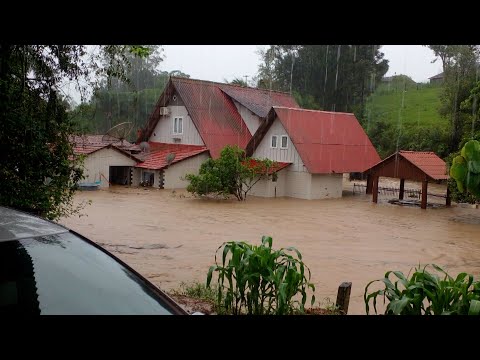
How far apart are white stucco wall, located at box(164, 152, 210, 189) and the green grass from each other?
65.6 ft

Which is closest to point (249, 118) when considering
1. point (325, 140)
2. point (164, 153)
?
point (325, 140)

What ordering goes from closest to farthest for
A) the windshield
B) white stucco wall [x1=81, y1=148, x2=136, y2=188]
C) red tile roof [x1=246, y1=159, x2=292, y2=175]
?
the windshield → red tile roof [x1=246, y1=159, x2=292, y2=175] → white stucco wall [x1=81, y1=148, x2=136, y2=188]

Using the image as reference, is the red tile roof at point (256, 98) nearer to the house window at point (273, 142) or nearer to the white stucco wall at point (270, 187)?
the house window at point (273, 142)

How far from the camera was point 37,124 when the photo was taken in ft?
23.7

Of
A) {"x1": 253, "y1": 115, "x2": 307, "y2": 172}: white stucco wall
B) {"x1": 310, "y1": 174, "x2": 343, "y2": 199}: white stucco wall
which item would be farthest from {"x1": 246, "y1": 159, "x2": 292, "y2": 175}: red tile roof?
{"x1": 310, "y1": 174, "x2": 343, "y2": 199}: white stucco wall

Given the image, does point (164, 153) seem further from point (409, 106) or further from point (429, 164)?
point (409, 106)

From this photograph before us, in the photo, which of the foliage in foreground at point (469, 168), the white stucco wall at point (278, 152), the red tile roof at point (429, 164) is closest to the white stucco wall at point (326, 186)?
the white stucco wall at point (278, 152)

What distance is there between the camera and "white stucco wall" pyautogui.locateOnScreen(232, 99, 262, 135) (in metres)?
29.4

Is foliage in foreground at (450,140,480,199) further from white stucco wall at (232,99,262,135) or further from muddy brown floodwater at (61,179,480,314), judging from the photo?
white stucco wall at (232,99,262,135)

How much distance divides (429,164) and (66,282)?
23.3 metres
